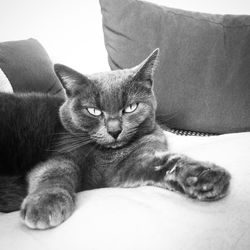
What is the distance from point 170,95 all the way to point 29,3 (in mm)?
1304

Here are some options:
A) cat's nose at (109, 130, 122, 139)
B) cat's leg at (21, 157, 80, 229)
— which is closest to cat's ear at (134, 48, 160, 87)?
cat's nose at (109, 130, 122, 139)

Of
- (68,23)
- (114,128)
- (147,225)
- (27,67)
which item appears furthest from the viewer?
(68,23)

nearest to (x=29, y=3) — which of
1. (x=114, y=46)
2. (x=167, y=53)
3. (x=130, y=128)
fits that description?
(x=114, y=46)

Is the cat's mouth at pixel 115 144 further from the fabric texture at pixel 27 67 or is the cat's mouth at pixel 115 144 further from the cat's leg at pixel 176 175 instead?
the fabric texture at pixel 27 67

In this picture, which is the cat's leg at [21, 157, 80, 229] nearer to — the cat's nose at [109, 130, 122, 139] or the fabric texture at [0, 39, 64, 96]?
the cat's nose at [109, 130, 122, 139]

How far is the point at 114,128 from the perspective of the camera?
0.86 metres

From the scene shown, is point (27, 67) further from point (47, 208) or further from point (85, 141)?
point (47, 208)

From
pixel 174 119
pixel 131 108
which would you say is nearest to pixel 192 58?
pixel 174 119

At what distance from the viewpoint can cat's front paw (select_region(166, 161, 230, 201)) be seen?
0.60 m

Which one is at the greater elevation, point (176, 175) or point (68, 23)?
point (68, 23)

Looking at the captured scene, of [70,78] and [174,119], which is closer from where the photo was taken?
[70,78]

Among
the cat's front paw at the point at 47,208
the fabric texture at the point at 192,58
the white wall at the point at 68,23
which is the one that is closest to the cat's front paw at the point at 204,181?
the cat's front paw at the point at 47,208

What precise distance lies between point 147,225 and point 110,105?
44 centimetres

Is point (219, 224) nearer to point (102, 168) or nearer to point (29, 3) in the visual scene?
point (102, 168)
